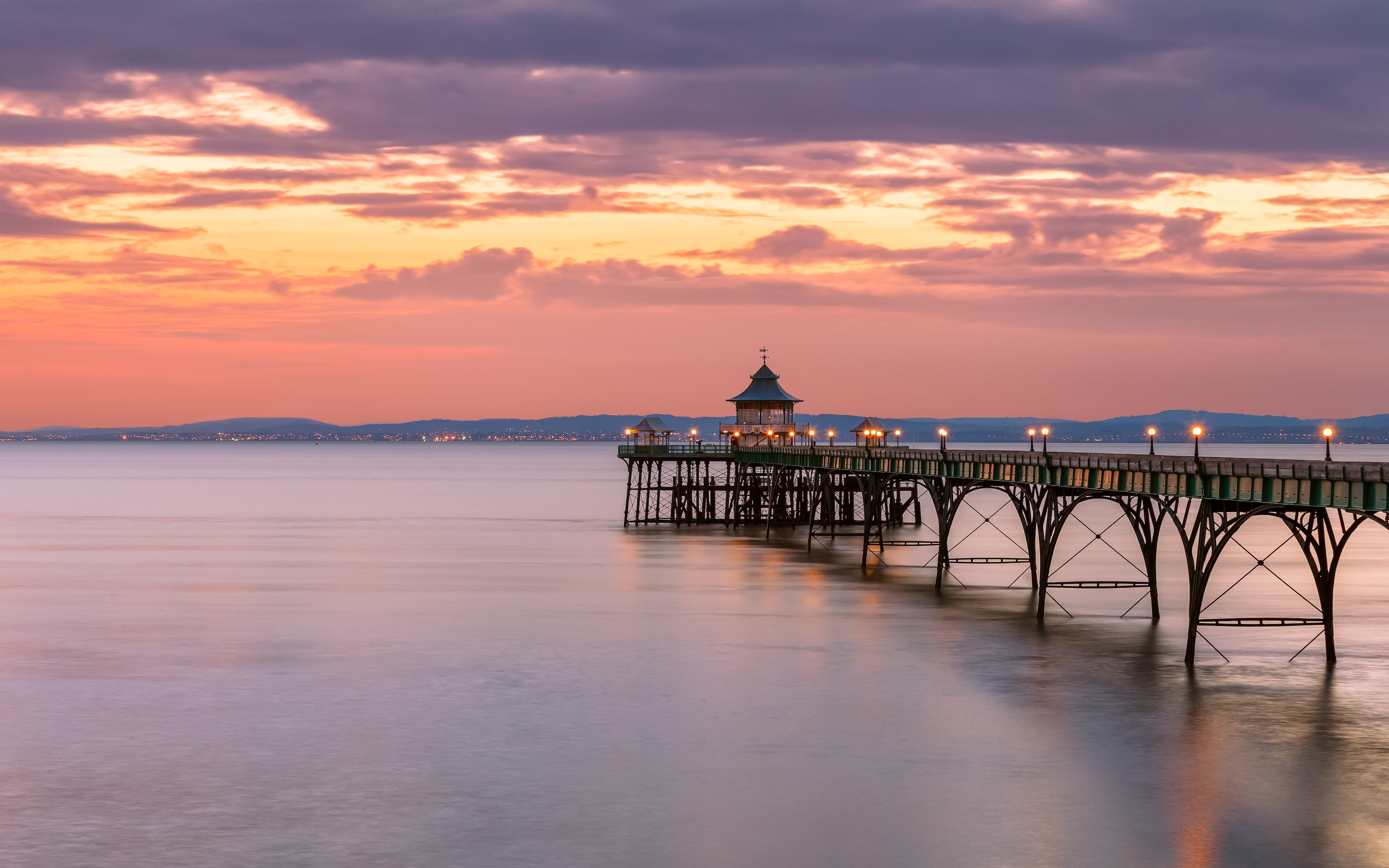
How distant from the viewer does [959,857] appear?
2523cm

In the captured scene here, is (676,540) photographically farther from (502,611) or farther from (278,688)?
(278,688)

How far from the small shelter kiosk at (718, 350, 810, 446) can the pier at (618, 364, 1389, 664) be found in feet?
0.69

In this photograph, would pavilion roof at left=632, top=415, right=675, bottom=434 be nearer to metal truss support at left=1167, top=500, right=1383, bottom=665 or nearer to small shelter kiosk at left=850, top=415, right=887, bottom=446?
small shelter kiosk at left=850, top=415, right=887, bottom=446

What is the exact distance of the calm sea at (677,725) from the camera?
26328 mm

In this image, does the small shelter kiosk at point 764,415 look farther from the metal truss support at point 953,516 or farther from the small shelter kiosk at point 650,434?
the metal truss support at point 953,516

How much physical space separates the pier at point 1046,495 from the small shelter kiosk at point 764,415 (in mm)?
209

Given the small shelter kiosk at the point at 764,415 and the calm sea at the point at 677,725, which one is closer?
the calm sea at the point at 677,725

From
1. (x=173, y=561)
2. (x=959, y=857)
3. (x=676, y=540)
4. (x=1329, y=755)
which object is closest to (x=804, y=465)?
Answer: (x=676, y=540)

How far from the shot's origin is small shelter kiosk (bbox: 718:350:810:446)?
355 feet

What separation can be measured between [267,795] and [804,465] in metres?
60.4

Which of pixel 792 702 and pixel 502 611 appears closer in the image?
pixel 792 702

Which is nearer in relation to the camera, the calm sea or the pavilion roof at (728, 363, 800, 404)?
the calm sea

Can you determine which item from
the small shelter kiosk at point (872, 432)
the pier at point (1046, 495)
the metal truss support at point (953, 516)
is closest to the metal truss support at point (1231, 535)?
the pier at point (1046, 495)

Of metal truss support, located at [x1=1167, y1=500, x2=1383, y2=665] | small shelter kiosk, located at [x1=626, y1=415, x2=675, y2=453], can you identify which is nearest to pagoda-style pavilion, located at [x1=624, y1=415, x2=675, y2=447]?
small shelter kiosk, located at [x1=626, y1=415, x2=675, y2=453]
